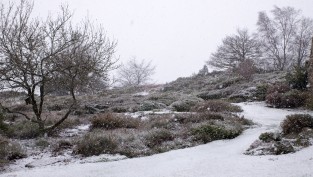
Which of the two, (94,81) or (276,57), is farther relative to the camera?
(276,57)

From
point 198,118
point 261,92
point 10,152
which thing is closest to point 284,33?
point 261,92

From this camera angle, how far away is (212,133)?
31.3ft

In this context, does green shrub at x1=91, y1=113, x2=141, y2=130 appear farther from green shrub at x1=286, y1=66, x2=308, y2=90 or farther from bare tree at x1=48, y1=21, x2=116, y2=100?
green shrub at x1=286, y1=66, x2=308, y2=90

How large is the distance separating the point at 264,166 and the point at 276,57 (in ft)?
115

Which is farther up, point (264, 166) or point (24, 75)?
point (24, 75)

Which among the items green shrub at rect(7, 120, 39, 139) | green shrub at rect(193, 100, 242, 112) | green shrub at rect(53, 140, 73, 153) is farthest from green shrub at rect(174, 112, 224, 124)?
green shrub at rect(7, 120, 39, 139)

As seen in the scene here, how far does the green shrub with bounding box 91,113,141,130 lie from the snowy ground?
3.78m

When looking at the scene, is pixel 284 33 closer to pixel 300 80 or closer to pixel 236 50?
pixel 236 50

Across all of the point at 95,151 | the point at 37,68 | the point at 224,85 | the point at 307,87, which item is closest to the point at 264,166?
the point at 95,151

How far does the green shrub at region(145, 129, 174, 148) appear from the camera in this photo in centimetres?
909

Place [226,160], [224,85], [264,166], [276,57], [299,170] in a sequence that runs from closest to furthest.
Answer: [299,170]
[264,166]
[226,160]
[224,85]
[276,57]

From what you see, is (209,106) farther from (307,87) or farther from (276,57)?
(276,57)

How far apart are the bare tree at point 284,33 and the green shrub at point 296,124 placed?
29716mm

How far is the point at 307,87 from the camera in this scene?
15.6 m
